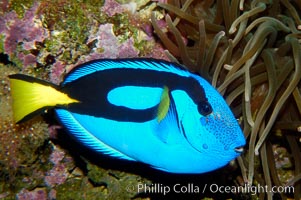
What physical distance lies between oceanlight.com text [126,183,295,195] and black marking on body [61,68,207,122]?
3.01ft

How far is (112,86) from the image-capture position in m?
1.54

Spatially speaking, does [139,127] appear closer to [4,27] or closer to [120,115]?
[120,115]

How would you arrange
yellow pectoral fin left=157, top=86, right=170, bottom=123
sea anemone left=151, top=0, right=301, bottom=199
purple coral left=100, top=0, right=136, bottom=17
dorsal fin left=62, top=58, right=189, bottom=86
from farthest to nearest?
purple coral left=100, top=0, right=136, bottom=17 < sea anemone left=151, top=0, right=301, bottom=199 < dorsal fin left=62, top=58, right=189, bottom=86 < yellow pectoral fin left=157, top=86, right=170, bottom=123

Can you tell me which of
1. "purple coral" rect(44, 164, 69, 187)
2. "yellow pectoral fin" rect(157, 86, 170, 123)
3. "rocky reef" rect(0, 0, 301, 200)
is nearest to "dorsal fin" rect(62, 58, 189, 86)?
"yellow pectoral fin" rect(157, 86, 170, 123)

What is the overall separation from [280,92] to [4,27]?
1763 mm

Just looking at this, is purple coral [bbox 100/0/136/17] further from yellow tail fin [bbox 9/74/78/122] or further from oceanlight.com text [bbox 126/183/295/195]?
oceanlight.com text [bbox 126/183/295/195]

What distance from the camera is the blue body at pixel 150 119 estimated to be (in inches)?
56.4

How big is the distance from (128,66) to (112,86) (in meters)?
0.12

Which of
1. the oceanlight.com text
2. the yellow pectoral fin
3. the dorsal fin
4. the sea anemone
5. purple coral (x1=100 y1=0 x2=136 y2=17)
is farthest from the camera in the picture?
the oceanlight.com text

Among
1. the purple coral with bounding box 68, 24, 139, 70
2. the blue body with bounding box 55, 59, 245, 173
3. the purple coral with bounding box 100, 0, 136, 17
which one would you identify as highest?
the purple coral with bounding box 100, 0, 136, 17

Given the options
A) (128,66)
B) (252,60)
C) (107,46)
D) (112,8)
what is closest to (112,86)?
(128,66)

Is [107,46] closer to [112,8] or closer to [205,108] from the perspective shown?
[112,8]

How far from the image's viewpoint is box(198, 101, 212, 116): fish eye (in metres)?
1.43

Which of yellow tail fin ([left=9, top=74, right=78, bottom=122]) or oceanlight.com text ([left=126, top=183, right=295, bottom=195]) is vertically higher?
yellow tail fin ([left=9, top=74, right=78, bottom=122])
